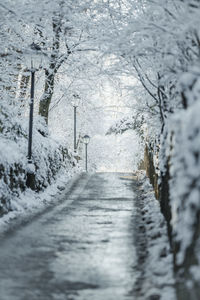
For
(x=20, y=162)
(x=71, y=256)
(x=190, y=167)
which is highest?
(x=190, y=167)

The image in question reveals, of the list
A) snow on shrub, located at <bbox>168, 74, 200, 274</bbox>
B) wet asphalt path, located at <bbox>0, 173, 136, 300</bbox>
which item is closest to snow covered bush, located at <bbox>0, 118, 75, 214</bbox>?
wet asphalt path, located at <bbox>0, 173, 136, 300</bbox>

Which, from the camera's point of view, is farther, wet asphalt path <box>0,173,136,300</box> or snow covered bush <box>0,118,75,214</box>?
snow covered bush <box>0,118,75,214</box>

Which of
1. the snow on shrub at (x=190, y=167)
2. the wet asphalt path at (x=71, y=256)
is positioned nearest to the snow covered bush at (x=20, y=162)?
the wet asphalt path at (x=71, y=256)

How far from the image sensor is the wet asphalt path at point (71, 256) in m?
4.66

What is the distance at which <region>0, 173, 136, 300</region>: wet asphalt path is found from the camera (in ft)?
15.3

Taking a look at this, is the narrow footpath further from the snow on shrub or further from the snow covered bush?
the snow covered bush

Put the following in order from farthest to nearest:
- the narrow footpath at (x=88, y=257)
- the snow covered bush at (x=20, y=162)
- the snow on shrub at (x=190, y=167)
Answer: the snow covered bush at (x=20, y=162) < the narrow footpath at (x=88, y=257) < the snow on shrub at (x=190, y=167)

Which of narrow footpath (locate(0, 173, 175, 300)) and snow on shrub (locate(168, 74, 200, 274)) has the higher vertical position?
snow on shrub (locate(168, 74, 200, 274))

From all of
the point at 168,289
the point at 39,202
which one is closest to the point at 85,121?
the point at 39,202

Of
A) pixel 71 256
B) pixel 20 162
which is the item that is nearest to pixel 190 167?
pixel 71 256

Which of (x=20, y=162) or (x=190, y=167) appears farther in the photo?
(x=20, y=162)

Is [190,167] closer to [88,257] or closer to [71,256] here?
[88,257]

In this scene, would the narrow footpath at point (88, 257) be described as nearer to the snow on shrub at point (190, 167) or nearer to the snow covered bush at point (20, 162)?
the snow on shrub at point (190, 167)

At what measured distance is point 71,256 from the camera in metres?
6.09
